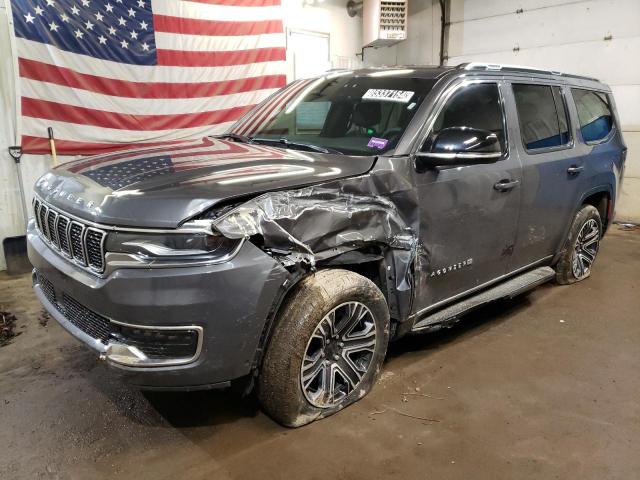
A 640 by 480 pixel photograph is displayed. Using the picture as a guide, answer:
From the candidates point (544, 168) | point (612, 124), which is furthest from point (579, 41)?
point (544, 168)

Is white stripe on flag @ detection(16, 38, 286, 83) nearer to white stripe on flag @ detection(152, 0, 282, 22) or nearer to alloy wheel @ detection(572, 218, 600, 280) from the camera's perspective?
white stripe on flag @ detection(152, 0, 282, 22)

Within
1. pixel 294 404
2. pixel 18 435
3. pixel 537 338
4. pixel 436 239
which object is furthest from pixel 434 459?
pixel 18 435

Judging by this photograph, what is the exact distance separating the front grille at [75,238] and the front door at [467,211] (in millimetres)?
1552

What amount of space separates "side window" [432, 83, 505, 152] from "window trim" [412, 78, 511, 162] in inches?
0.6

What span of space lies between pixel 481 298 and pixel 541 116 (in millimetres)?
1407

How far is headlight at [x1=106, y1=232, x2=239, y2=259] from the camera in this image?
6.15ft

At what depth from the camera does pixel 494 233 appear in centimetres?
305

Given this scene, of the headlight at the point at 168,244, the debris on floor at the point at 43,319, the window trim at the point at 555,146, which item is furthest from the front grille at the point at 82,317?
the window trim at the point at 555,146

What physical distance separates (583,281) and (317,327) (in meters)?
3.42

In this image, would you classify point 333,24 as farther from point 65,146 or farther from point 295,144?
point 295,144

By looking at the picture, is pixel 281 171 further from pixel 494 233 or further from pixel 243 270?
pixel 494 233

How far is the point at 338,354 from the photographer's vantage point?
2.43 m

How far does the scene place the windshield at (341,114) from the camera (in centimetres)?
272

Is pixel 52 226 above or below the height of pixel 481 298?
above
